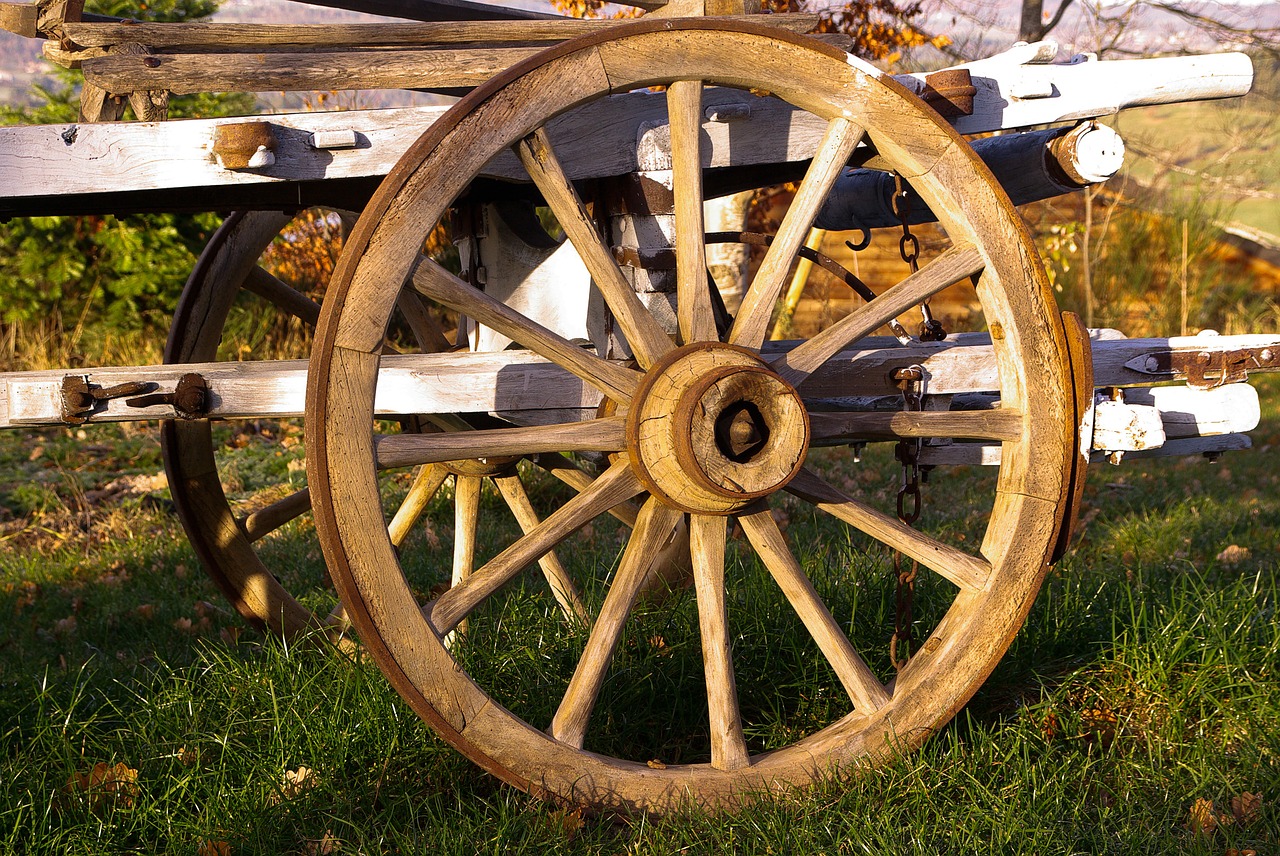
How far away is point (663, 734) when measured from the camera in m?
2.63

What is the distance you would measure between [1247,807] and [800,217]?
149 centimetres

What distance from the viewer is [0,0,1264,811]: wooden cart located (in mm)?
2027

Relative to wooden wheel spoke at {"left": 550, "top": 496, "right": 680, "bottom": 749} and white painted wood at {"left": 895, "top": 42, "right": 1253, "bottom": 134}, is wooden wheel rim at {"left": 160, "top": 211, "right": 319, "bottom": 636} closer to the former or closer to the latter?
wooden wheel spoke at {"left": 550, "top": 496, "right": 680, "bottom": 749}

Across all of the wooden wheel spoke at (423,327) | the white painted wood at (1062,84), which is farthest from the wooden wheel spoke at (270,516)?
the white painted wood at (1062,84)

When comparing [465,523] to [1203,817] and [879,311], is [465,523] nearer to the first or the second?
[879,311]

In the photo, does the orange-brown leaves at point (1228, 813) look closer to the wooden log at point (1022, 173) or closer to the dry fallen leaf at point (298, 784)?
the wooden log at point (1022, 173)

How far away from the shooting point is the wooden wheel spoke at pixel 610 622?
2174 mm

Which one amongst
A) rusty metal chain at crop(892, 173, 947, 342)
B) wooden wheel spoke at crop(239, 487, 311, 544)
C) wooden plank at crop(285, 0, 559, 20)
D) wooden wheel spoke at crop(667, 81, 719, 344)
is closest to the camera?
wooden wheel spoke at crop(667, 81, 719, 344)

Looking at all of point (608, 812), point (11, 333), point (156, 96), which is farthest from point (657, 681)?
point (11, 333)

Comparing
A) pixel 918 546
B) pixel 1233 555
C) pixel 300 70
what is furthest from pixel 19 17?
pixel 1233 555

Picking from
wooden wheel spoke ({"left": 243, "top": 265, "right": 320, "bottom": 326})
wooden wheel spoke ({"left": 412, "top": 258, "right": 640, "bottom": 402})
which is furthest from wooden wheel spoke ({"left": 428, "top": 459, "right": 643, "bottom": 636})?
wooden wheel spoke ({"left": 243, "top": 265, "right": 320, "bottom": 326})

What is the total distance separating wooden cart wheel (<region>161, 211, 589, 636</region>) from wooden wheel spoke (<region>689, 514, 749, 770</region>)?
0.93 m

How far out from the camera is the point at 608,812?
2.17 m

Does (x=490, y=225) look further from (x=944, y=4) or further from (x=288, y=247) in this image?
(x=944, y=4)
